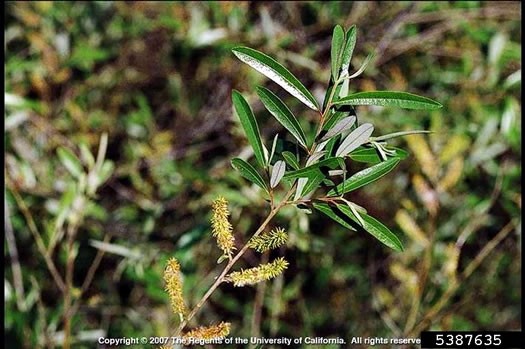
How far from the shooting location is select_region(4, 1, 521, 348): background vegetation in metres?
1.34

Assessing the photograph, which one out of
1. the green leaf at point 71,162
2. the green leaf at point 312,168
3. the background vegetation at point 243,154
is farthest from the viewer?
the background vegetation at point 243,154

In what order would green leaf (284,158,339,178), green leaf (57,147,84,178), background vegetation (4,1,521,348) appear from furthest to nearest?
background vegetation (4,1,521,348) → green leaf (57,147,84,178) → green leaf (284,158,339,178)

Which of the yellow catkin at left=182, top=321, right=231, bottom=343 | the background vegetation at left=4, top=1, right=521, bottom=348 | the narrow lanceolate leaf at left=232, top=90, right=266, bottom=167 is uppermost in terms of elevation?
the narrow lanceolate leaf at left=232, top=90, right=266, bottom=167

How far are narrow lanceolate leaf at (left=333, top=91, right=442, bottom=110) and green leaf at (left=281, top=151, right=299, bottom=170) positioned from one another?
59 millimetres

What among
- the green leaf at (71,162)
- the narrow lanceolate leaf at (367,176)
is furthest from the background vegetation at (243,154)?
the narrow lanceolate leaf at (367,176)

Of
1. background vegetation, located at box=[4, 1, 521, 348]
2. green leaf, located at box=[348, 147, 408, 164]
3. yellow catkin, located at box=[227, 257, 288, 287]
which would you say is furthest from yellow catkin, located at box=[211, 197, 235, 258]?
background vegetation, located at box=[4, 1, 521, 348]

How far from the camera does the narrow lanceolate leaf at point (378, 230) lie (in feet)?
1.92

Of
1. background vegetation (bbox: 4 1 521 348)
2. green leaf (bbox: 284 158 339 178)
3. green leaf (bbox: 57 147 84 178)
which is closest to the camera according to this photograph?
green leaf (bbox: 284 158 339 178)

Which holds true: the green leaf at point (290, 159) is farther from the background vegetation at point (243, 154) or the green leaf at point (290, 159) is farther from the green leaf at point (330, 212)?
the background vegetation at point (243, 154)

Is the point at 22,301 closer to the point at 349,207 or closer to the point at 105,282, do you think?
the point at 105,282

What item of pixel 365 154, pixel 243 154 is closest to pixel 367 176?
pixel 365 154

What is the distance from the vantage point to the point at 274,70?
597mm

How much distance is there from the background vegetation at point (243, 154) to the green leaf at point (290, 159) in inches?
25.3

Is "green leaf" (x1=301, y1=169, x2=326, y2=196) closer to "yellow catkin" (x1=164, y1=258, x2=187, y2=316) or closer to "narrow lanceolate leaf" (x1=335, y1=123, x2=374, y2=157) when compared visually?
"narrow lanceolate leaf" (x1=335, y1=123, x2=374, y2=157)
